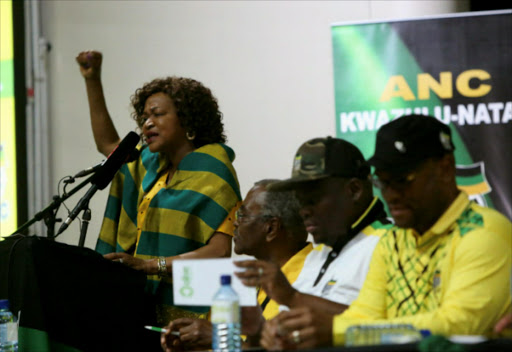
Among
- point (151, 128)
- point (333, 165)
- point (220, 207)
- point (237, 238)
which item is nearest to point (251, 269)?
point (333, 165)

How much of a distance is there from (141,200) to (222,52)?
1379 mm

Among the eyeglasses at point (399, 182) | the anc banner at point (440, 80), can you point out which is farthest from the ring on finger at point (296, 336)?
the anc banner at point (440, 80)

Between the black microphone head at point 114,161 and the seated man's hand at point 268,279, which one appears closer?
the seated man's hand at point 268,279

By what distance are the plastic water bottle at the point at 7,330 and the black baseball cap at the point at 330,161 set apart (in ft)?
3.30

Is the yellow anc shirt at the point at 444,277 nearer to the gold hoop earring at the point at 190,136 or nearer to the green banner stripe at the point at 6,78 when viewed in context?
the gold hoop earring at the point at 190,136

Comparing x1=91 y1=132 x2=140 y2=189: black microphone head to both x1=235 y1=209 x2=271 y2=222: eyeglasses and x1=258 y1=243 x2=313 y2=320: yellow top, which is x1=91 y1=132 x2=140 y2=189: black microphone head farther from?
x1=258 y1=243 x2=313 y2=320: yellow top

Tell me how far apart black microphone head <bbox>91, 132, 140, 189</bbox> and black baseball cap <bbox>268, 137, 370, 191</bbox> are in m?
0.81

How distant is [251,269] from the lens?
2.24 meters

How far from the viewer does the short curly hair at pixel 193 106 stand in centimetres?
317

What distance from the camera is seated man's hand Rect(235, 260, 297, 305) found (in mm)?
2240

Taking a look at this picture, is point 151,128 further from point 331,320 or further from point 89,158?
point 89,158

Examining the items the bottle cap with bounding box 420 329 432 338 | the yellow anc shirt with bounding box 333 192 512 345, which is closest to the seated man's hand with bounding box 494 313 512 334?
the yellow anc shirt with bounding box 333 192 512 345

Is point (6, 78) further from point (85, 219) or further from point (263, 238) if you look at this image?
point (263, 238)

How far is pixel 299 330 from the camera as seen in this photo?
213 cm
